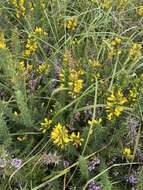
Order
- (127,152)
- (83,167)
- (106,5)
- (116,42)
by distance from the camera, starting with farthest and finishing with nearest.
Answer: (106,5)
(116,42)
(127,152)
(83,167)

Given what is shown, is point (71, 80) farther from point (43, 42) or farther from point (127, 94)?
point (43, 42)

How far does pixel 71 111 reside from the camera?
1990 millimetres

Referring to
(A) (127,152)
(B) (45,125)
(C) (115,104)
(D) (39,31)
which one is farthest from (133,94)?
(D) (39,31)

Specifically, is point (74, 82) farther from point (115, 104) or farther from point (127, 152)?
point (127, 152)

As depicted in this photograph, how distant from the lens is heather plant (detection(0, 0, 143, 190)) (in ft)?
5.92

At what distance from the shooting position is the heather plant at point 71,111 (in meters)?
1.81

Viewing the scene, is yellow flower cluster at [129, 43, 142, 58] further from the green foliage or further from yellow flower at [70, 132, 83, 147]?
the green foliage

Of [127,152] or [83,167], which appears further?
[127,152]

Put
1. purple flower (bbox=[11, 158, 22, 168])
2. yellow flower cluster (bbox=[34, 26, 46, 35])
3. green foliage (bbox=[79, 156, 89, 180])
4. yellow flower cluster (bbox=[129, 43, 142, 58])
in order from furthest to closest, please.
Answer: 1. yellow flower cluster (bbox=[34, 26, 46, 35])
2. yellow flower cluster (bbox=[129, 43, 142, 58])
3. purple flower (bbox=[11, 158, 22, 168])
4. green foliage (bbox=[79, 156, 89, 180])

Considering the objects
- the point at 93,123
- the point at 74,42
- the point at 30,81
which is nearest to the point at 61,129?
the point at 93,123

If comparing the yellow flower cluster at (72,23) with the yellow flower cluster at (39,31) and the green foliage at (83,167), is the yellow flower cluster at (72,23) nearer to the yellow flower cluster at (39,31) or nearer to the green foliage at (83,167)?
the yellow flower cluster at (39,31)

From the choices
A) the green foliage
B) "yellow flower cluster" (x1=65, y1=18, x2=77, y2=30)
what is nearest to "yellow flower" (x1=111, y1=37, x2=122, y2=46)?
"yellow flower cluster" (x1=65, y1=18, x2=77, y2=30)

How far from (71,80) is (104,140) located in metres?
0.32

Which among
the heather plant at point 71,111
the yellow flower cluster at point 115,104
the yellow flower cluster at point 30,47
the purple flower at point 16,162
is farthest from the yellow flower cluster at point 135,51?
the purple flower at point 16,162
